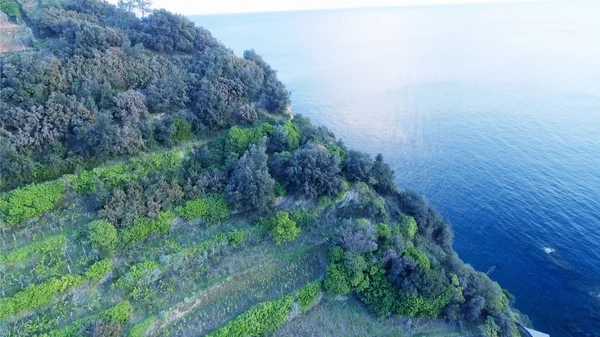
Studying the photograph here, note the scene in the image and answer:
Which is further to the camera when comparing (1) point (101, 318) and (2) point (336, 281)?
(2) point (336, 281)

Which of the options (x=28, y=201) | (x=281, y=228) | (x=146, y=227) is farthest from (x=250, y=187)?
(x=28, y=201)

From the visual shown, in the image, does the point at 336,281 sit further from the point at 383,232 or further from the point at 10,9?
the point at 10,9

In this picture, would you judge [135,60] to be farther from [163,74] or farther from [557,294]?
[557,294]

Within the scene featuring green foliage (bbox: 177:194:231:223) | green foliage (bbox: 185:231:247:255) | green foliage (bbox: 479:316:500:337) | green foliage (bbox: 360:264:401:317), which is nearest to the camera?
green foliage (bbox: 185:231:247:255)

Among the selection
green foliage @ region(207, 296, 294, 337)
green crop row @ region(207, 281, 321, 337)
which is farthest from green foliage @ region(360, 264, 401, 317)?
green foliage @ region(207, 296, 294, 337)

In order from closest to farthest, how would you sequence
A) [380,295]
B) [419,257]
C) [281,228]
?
[380,295], [281,228], [419,257]

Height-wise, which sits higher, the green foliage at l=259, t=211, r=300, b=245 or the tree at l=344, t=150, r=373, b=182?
the tree at l=344, t=150, r=373, b=182

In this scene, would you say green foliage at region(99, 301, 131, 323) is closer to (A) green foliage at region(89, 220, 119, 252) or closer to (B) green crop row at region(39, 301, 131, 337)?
(B) green crop row at region(39, 301, 131, 337)
